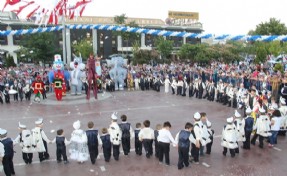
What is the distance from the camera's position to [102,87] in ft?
79.9

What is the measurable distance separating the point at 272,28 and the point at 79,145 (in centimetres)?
4121

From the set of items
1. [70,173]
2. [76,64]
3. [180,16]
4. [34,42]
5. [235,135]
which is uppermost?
[180,16]

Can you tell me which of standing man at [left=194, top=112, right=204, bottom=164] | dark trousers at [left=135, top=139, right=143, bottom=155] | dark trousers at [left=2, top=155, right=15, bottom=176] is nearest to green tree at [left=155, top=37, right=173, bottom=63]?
dark trousers at [left=135, top=139, right=143, bottom=155]

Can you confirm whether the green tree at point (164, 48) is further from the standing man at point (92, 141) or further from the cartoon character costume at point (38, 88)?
the standing man at point (92, 141)

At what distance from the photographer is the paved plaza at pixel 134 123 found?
29.4ft

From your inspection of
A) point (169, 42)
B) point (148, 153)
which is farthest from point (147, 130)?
point (169, 42)

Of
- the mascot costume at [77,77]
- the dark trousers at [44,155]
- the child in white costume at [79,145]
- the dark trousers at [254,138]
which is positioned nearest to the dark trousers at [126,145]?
the child in white costume at [79,145]

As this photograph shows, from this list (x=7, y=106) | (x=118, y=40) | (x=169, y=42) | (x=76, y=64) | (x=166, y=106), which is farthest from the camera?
(x=118, y=40)

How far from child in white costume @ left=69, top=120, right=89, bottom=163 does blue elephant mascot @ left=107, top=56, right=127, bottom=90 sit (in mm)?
15797

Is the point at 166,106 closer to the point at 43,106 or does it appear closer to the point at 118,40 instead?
the point at 43,106

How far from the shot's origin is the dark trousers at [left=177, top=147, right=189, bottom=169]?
348 inches

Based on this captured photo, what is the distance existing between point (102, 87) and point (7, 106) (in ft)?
22.9

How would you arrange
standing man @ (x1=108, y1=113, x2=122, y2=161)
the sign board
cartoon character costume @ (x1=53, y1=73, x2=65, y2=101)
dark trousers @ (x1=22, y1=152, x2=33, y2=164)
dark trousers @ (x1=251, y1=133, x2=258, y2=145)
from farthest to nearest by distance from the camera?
the sign board
cartoon character costume @ (x1=53, y1=73, x2=65, y2=101)
dark trousers @ (x1=251, y1=133, x2=258, y2=145)
standing man @ (x1=108, y1=113, x2=122, y2=161)
dark trousers @ (x1=22, y1=152, x2=33, y2=164)

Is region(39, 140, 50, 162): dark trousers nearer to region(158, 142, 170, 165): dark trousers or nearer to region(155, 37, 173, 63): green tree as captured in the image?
region(158, 142, 170, 165): dark trousers
